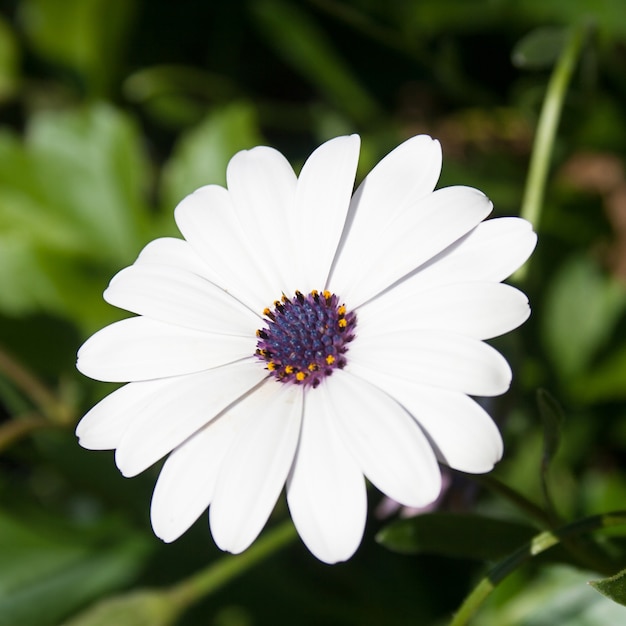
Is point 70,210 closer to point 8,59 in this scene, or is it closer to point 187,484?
point 8,59

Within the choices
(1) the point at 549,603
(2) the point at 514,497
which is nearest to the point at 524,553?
(2) the point at 514,497

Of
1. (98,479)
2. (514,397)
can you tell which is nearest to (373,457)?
(514,397)

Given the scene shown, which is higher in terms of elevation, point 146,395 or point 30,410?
point 30,410

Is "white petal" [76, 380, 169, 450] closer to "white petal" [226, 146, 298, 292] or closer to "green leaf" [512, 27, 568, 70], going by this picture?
"white petal" [226, 146, 298, 292]

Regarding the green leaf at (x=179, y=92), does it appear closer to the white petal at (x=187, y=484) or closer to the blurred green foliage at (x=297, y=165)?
the blurred green foliage at (x=297, y=165)

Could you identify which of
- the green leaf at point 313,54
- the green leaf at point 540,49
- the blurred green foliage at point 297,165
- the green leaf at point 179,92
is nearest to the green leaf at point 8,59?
the blurred green foliage at point 297,165

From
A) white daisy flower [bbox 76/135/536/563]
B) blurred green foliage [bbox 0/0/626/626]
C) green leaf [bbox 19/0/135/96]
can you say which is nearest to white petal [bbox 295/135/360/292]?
white daisy flower [bbox 76/135/536/563]

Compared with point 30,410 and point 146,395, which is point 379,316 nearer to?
point 146,395
